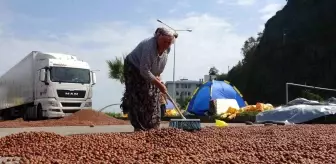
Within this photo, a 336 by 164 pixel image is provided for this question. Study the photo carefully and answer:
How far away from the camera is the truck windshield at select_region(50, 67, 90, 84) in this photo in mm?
18984

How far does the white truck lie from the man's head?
1335 centimetres

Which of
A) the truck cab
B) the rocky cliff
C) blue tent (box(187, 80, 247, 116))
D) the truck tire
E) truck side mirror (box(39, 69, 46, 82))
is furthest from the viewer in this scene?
the rocky cliff

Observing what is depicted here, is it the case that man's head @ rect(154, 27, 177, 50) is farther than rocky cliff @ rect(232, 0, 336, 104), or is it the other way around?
rocky cliff @ rect(232, 0, 336, 104)

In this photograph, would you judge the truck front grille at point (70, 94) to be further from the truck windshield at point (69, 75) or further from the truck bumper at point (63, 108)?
the truck windshield at point (69, 75)

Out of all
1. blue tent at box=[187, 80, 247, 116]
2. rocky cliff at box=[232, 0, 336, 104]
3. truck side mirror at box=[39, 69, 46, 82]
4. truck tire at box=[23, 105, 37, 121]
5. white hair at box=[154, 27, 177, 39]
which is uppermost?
rocky cliff at box=[232, 0, 336, 104]

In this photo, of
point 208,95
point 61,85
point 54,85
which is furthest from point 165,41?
point 208,95

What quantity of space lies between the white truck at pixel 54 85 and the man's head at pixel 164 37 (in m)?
13.3

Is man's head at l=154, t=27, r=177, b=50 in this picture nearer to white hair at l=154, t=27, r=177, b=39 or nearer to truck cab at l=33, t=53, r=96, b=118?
white hair at l=154, t=27, r=177, b=39

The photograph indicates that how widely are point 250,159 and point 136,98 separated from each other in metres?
3.01

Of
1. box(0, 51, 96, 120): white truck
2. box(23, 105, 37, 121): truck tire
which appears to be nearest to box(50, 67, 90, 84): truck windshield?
box(0, 51, 96, 120): white truck

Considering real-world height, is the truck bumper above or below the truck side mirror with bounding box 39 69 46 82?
below

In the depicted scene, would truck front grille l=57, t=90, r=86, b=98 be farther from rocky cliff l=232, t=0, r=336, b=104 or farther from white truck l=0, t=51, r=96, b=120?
rocky cliff l=232, t=0, r=336, b=104

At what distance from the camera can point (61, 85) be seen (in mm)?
19078

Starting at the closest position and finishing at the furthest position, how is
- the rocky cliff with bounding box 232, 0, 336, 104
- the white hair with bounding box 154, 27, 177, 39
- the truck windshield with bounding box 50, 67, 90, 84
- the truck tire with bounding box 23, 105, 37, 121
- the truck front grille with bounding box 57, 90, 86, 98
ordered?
the white hair with bounding box 154, 27, 177, 39 < the truck windshield with bounding box 50, 67, 90, 84 < the truck front grille with bounding box 57, 90, 86, 98 < the truck tire with bounding box 23, 105, 37, 121 < the rocky cliff with bounding box 232, 0, 336, 104
